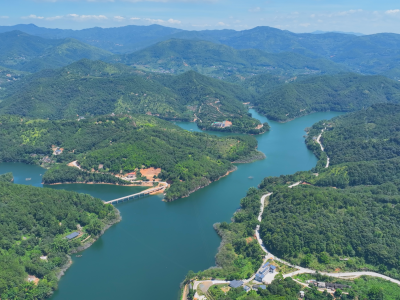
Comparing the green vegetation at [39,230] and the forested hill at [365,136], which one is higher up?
the forested hill at [365,136]

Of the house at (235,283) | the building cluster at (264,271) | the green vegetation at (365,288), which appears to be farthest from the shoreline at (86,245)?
the green vegetation at (365,288)

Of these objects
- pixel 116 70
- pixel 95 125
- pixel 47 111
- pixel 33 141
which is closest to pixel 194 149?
pixel 95 125

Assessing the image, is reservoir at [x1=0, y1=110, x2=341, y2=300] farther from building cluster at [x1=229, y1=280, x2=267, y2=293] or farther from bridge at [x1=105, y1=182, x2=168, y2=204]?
building cluster at [x1=229, y1=280, x2=267, y2=293]

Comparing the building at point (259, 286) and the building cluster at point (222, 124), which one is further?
the building cluster at point (222, 124)

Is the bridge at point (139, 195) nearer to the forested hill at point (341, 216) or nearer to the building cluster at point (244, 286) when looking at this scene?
the forested hill at point (341, 216)

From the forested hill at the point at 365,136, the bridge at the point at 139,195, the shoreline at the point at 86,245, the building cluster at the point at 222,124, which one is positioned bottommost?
the shoreline at the point at 86,245

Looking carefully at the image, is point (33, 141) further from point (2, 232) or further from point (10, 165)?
point (2, 232)

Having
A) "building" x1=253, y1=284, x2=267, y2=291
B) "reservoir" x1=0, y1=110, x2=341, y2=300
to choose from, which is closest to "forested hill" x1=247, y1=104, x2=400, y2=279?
"building" x1=253, y1=284, x2=267, y2=291

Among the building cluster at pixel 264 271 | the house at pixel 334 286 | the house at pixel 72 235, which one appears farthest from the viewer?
the house at pixel 72 235
